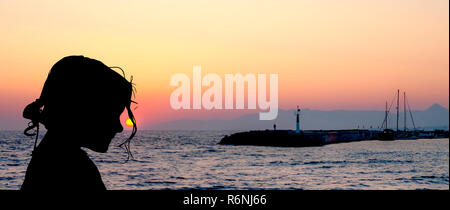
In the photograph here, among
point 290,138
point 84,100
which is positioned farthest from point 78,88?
point 290,138

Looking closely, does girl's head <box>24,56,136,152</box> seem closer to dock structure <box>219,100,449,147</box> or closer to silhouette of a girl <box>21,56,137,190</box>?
silhouette of a girl <box>21,56,137,190</box>

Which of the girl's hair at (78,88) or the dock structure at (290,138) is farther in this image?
the dock structure at (290,138)

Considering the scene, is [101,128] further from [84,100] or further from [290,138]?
[290,138]

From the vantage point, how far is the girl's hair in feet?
4.18

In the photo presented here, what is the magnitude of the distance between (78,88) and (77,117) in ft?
0.25

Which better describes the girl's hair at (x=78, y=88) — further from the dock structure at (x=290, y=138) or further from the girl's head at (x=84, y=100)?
the dock structure at (x=290, y=138)

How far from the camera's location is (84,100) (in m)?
1.27

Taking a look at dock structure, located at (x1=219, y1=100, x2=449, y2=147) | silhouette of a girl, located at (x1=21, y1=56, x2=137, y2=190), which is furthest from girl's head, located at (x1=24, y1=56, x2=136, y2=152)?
dock structure, located at (x1=219, y1=100, x2=449, y2=147)

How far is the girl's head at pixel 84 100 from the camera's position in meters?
1.28

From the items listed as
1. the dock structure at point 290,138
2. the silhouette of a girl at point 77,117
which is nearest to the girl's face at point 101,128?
the silhouette of a girl at point 77,117

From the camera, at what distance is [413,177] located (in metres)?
40.1
